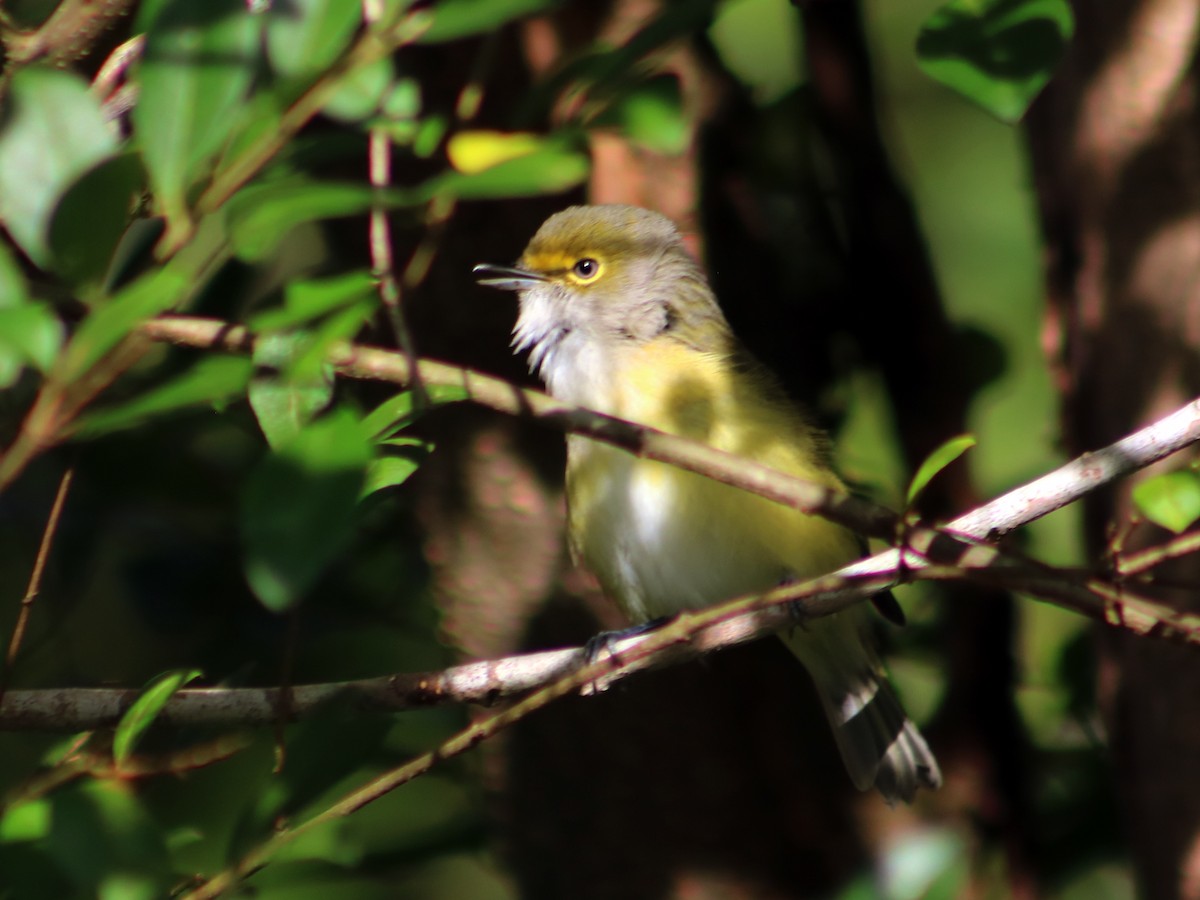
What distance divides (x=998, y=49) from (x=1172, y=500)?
69 cm

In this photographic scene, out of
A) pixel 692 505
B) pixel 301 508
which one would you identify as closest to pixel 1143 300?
pixel 692 505

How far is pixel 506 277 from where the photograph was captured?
142 inches

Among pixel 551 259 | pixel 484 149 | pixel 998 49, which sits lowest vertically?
pixel 551 259

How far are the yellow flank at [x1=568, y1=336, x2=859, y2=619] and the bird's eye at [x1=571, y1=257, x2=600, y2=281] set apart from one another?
0.38 meters

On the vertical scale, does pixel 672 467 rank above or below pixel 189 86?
below

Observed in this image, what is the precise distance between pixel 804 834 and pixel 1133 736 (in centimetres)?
89

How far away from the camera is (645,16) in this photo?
3.65 meters

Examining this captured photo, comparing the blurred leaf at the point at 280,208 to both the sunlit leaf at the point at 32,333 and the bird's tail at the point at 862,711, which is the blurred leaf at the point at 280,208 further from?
the bird's tail at the point at 862,711

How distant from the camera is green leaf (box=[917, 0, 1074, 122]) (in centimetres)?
201

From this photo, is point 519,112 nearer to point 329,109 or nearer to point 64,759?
point 329,109

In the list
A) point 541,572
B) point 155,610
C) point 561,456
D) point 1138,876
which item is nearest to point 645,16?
point 561,456

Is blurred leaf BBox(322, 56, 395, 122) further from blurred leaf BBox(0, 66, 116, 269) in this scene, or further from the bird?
the bird

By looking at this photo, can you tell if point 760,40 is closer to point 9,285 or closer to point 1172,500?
point 1172,500

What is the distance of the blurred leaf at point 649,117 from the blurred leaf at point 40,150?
26.5 inches
